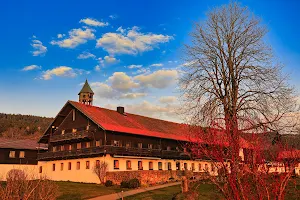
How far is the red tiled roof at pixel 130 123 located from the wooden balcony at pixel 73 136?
251cm

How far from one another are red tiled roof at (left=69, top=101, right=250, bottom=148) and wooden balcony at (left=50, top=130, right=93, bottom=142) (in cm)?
A: 251

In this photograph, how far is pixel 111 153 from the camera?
142 feet

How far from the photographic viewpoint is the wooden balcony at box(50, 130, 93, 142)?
153 ft

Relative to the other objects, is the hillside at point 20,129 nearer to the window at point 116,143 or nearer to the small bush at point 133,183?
the window at point 116,143

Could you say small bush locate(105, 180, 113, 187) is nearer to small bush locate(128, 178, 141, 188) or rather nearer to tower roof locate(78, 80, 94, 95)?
small bush locate(128, 178, 141, 188)

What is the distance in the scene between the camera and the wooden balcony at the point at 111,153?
143 feet

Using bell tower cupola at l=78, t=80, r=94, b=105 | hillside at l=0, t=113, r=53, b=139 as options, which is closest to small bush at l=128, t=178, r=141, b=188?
bell tower cupola at l=78, t=80, r=94, b=105

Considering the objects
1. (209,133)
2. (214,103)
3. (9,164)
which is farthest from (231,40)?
(9,164)

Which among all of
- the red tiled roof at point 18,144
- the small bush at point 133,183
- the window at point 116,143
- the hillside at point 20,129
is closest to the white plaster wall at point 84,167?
the window at point 116,143

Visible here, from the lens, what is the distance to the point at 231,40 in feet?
95.4

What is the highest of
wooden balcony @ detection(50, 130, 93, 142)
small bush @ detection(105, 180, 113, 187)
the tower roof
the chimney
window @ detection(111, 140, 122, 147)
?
the tower roof

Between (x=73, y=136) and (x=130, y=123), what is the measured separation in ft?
27.5

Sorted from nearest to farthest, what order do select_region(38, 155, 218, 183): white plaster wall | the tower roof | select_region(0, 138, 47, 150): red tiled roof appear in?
select_region(38, 155, 218, 183): white plaster wall → select_region(0, 138, 47, 150): red tiled roof → the tower roof

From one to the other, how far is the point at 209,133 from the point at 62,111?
150 ft
